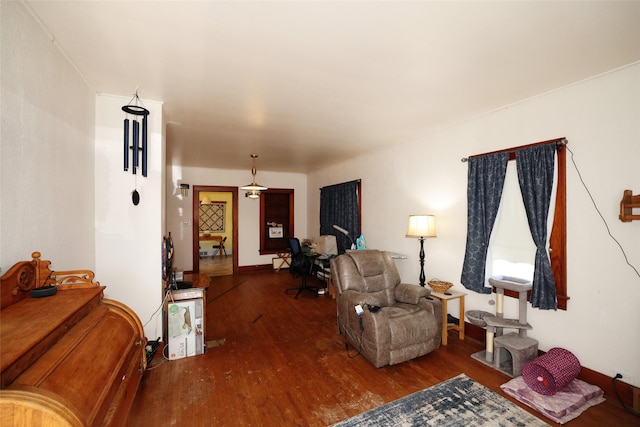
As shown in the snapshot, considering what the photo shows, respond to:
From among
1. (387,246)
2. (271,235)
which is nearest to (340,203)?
(387,246)

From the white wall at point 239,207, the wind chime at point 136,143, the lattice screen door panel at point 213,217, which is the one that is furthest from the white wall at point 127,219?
the lattice screen door panel at point 213,217

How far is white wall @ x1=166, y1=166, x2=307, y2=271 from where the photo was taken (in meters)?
6.39

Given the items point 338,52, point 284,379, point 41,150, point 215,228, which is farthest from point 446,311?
point 215,228

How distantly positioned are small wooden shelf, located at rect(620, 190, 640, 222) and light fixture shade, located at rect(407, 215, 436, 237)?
1.67 metres

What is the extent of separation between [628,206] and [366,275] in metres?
2.32

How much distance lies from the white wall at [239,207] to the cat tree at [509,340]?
521 centimetres

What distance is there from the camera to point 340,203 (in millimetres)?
5848

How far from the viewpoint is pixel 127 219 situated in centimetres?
275

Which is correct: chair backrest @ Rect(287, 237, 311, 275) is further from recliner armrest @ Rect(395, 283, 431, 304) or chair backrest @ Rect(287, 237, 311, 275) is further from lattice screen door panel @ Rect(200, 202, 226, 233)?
lattice screen door panel @ Rect(200, 202, 226, 233)

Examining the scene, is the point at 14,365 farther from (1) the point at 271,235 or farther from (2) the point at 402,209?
(1) the point at 271,235

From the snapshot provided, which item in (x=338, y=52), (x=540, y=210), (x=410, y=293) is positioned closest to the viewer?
(x=338, y=52)

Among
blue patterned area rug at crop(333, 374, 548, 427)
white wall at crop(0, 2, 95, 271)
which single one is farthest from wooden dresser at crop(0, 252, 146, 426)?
blue patterned area rug at crop(333, 374, 548, 427)

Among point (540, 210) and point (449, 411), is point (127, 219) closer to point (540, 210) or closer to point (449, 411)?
point (449, 411)

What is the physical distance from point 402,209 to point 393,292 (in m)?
1.49
